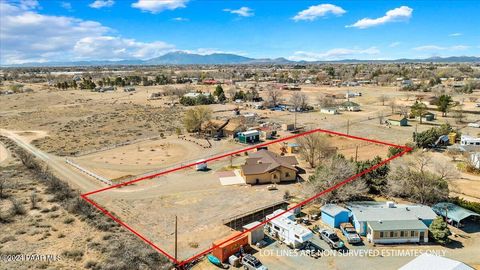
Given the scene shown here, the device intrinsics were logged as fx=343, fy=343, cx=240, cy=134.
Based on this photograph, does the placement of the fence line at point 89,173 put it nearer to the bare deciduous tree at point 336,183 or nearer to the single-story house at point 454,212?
the bare deciduous tree at point 336,183

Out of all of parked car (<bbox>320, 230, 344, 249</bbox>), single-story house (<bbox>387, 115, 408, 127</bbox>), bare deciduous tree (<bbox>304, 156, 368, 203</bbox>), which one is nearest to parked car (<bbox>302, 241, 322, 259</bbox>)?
parked car (<bbox>320, 230, 344, 249</bbox>)

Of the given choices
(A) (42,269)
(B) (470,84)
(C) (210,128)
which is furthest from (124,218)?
(B) (470,84)

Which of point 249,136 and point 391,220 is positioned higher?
point 249,136

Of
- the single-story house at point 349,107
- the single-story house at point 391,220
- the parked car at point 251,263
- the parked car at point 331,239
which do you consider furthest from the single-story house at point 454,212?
the single-story house at point 349,107

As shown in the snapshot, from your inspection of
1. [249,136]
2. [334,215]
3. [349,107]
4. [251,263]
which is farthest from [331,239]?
[349,107]

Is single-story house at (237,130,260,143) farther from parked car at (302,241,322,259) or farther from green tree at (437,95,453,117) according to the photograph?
green tree at (437,95,453,117)

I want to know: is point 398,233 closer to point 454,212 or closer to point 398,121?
point 454,212
